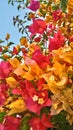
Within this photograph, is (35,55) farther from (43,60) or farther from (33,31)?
(33,31)

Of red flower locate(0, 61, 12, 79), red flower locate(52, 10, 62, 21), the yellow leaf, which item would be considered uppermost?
the yellow leaf

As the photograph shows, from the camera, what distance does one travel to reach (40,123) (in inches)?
52.1

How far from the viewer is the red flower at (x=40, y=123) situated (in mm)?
1298

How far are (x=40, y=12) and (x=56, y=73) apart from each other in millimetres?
3472

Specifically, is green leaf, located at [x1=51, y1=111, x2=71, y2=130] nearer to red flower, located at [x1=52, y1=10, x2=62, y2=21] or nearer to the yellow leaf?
the yellow leaf

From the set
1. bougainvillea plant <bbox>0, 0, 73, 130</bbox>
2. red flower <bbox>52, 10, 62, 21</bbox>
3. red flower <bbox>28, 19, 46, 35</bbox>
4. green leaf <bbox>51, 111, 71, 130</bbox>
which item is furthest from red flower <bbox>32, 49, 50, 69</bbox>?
red flower <bbox>52, 10, 62, 21</bbox>

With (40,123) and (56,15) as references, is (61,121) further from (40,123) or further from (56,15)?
(56,15)

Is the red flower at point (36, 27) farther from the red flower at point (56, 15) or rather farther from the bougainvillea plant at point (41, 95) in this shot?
the red flower at point (56, 15)

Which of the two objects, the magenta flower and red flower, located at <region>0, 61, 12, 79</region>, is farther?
red flower, located at <region>0, 61, 12, 79</region>

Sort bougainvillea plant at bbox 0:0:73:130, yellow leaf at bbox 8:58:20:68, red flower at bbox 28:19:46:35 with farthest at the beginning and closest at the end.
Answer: red flower at bbox 28:19:46:35
yellow leaf at bbox 8:58:20:68
bougainvillea plant at bbox 0:0:73:130

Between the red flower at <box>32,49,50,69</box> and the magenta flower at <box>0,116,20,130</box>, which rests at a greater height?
the red flower at <box>32,49,50,69</box>

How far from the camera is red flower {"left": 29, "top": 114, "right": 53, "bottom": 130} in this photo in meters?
1.30

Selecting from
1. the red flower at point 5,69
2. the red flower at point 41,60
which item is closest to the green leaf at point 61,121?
the red flower at point 41,60

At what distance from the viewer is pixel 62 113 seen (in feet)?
4.26
